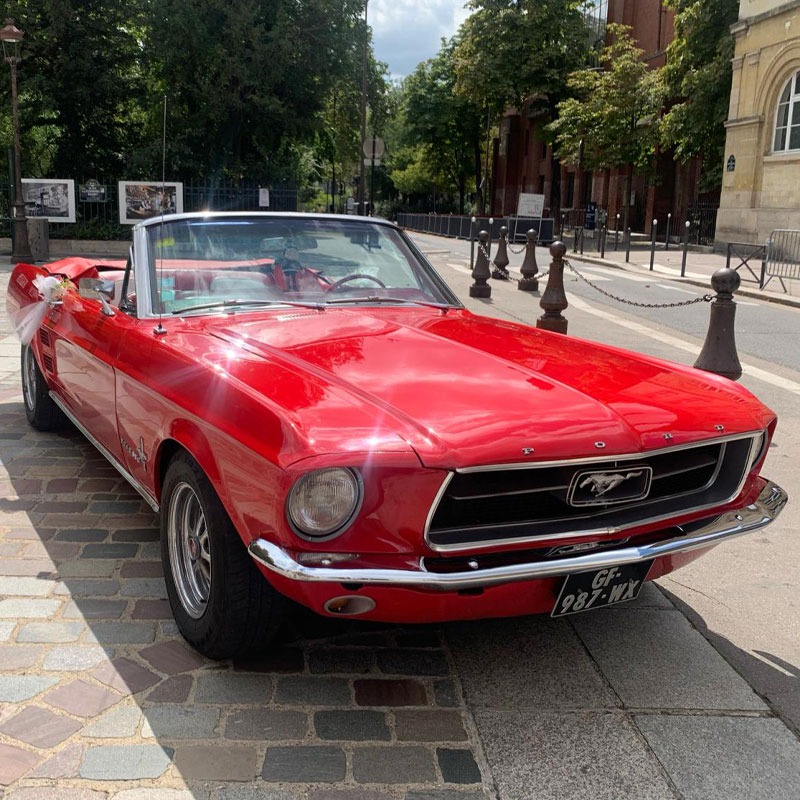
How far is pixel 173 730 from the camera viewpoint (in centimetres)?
259

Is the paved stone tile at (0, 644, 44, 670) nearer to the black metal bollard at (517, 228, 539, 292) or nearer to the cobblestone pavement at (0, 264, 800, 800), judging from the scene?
the cobblestone pavement at (0, 264, 800, 800)

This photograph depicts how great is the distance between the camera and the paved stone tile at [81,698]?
2688 mm

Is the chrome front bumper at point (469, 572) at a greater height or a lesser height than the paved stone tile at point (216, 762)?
greater

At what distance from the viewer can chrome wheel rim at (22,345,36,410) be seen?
5.83 metres

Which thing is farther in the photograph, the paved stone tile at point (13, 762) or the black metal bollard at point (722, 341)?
the black metal bollard at point (722, 341)

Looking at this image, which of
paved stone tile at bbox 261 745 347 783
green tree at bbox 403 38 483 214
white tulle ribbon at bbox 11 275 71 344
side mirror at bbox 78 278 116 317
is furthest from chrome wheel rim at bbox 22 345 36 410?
green tree at bbox 403 38 483 214

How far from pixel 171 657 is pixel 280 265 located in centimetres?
195

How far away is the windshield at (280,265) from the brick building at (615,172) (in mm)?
34624

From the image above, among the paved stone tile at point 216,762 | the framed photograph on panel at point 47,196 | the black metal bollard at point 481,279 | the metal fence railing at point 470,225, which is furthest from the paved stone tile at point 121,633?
the framed photograph on panel at point 47,196

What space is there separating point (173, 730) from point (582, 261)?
82.5ft

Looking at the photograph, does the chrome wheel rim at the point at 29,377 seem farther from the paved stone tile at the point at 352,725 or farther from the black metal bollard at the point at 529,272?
the black metal bollard at the point at 529,272

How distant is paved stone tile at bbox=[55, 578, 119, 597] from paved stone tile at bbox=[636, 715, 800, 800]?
2.06 m

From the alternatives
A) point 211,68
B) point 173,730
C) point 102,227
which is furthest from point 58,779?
point 211,68

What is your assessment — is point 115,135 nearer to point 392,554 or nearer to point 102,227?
point 102,227
